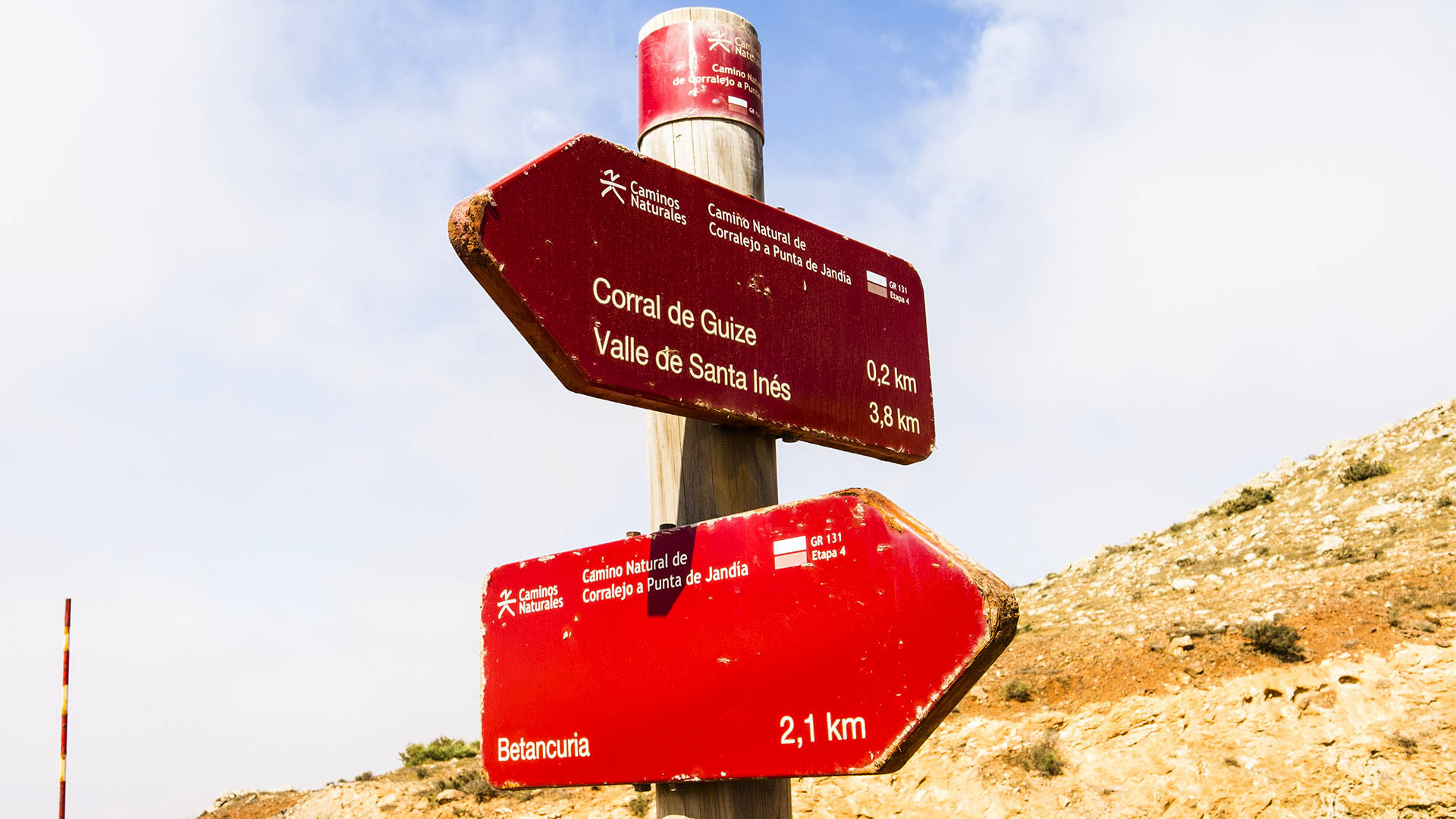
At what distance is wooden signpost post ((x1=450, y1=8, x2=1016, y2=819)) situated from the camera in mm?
2564

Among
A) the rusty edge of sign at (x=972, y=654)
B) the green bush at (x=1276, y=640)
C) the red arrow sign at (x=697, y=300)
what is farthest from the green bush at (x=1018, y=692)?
the rusty edge of sign at (x=972, y=654)

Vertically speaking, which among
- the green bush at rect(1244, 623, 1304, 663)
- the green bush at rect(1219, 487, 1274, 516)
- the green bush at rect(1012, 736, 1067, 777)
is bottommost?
the green bush at rect(1012, 736, 1067, 777)

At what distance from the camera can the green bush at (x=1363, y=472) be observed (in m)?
20.4

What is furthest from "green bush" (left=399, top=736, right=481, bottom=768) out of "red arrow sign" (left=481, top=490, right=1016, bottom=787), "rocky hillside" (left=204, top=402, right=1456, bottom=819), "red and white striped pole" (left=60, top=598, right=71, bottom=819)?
"red arrow sign" (left=481, top=490, right=1016, bottom=787)

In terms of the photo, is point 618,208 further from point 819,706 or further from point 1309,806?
point 1309,806

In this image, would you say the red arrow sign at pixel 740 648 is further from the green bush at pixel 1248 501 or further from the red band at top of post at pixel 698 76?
the green bush at pixel 1248 501

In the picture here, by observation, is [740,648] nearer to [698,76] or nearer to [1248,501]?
[698,76]

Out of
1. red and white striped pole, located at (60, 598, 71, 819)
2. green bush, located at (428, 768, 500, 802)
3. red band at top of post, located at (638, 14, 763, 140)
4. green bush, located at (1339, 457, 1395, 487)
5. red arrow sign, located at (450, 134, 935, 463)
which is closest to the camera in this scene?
red arrow sign, located at (450, 134, 935, 463)

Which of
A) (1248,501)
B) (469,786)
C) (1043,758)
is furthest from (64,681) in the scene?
(1248,501)

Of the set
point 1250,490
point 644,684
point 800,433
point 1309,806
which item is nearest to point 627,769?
point 644,684

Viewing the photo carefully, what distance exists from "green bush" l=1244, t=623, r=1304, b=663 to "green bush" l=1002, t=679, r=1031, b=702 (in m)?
2.67

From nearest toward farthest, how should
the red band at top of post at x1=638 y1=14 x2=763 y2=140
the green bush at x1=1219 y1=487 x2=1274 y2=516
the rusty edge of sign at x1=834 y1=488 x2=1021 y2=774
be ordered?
the rusty edge of sign at x1=834 y1=488 x2=1021 y2=774 < the red band at top of post at x1=638 y1=14 x2=763 y2=140 < the green bush at x1=1219 y1=487 x2=1274 y2=516

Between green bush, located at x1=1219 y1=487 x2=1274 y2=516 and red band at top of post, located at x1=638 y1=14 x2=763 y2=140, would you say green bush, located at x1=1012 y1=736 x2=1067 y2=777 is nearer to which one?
red band at top of post, located at x1=638 y1=14 x2=763 y2=140

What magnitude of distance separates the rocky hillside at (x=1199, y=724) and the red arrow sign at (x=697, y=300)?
9.13 m
